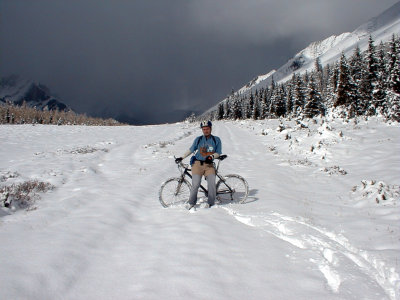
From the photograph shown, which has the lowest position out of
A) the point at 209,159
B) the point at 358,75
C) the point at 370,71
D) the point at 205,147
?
the point at 209,159

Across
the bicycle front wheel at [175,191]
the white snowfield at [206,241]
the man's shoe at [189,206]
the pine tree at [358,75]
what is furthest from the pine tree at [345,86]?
the man's shoe at [189,206]

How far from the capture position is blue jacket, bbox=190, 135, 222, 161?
7336 millimetres

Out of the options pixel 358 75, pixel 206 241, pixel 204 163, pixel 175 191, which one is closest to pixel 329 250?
pixel 206 241

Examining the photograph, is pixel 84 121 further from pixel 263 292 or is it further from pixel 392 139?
pixel 263 292

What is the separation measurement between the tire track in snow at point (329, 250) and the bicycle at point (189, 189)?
114 cm

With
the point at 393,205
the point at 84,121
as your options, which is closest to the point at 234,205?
the point at 393,205

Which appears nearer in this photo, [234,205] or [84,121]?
[234,205]

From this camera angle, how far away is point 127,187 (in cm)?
927

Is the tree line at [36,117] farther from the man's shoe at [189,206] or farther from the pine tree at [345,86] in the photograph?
the pine tree at [345,86]

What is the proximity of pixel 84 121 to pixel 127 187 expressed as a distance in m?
54.9

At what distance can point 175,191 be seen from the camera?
25.1 feet

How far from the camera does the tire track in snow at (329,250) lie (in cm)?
389

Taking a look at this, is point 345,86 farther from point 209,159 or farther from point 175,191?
point 175,191

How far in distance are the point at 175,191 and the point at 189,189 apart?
1.38 ft
